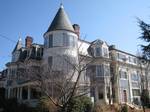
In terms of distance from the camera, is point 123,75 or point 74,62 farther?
point 123,75

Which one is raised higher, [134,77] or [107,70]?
[107,70]

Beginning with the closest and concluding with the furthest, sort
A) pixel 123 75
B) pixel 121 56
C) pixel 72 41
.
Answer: pixel 72 41 → pixel 123 75 → pixel 121 56

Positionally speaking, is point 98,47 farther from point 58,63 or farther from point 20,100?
point 20,100

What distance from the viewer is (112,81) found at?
43750mm

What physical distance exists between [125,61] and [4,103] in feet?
92.6

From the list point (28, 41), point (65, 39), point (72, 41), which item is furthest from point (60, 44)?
point (28, 41)

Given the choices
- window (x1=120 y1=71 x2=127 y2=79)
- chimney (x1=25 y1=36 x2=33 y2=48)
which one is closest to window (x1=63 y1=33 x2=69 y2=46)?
chimney (x1=25 y1=36 x2=33 y2=48)

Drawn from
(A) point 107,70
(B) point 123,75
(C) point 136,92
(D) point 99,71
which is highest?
(A) point 107,70

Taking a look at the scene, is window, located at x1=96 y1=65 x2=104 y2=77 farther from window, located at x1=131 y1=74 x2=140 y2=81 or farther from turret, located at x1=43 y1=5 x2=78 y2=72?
window, located at x1=131 y1=74 x2=140 y2=81

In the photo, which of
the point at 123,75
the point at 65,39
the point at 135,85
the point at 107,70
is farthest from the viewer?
the point at 135,85

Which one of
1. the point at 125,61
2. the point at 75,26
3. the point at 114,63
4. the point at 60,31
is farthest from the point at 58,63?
the point at 125,61

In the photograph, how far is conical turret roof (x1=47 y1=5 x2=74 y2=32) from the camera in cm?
3784

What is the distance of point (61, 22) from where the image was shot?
38.8 m

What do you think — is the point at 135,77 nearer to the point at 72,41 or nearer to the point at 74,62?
the point at 72,41
